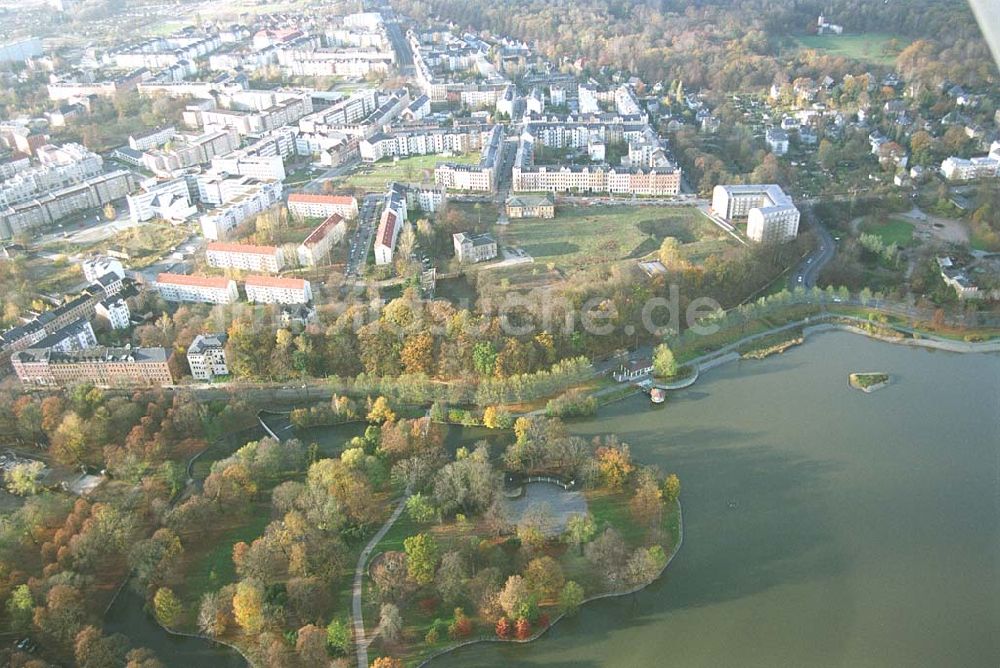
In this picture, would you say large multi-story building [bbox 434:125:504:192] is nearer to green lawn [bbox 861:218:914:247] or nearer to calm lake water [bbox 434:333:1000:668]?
green lawn [bbox 861:218:914:247]

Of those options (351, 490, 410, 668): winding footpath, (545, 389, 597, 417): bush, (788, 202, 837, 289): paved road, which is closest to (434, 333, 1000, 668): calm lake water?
(545, 389, 597, 417): bush

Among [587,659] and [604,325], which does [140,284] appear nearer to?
[604,325]

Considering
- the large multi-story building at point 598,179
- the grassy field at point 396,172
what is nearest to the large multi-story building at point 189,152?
the grassy field at point 396,172

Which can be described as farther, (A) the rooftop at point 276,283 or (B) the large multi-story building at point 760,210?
(B) the large multi-story building at point 760,210

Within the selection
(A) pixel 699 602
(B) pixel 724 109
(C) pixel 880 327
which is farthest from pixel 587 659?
(B) pixel 724 109

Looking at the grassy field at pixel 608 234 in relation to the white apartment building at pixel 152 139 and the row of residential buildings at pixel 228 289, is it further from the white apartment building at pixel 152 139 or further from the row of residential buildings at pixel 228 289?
the white apartment building at pixel 152 139
